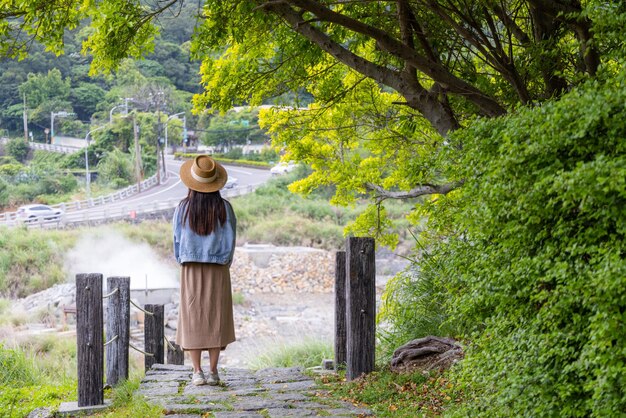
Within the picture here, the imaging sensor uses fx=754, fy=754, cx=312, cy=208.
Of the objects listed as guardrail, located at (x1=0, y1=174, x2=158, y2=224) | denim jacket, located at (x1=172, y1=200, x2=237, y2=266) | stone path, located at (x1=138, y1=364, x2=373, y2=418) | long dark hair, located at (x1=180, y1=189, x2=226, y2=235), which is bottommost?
stone path, located at (x1=138, y1=364, x2=373, y2=418)

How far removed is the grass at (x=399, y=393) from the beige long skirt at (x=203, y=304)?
3.33ft

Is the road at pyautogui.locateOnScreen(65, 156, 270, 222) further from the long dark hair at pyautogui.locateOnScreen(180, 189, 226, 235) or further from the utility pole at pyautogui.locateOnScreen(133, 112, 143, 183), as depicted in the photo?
the long dark hair at pyautogui.locateOnScreen(180, 189, 226, 235)

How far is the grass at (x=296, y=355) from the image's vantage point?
36.1ft

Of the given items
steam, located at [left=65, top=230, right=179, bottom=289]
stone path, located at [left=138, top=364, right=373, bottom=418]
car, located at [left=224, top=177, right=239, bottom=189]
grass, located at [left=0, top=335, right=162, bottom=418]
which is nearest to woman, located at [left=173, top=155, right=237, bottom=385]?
stone path, located at [left=138, top=364, right=373, bottom=418]

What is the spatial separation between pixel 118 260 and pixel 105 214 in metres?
4.02

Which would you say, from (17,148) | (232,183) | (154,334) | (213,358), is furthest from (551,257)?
(17,148)

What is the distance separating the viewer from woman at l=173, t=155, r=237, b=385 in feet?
20.6

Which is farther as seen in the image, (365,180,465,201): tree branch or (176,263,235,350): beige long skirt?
(365,180,465,201): tree branch

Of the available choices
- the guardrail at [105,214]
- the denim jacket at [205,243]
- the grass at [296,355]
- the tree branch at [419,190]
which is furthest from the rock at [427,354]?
the guardrail at [105,214]

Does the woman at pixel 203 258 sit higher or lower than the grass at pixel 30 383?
higher

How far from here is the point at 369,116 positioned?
30.9 ft

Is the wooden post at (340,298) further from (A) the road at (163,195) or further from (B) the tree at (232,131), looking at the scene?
(B) the tree at (232,131)

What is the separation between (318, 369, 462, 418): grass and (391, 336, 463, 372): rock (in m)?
0.27

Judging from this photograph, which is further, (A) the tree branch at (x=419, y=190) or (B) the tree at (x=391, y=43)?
(A) the tree branch at (x=419, y=190)
